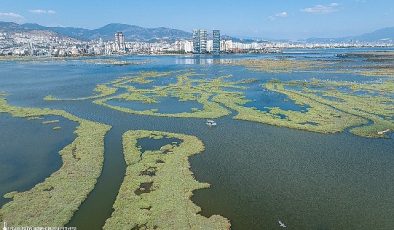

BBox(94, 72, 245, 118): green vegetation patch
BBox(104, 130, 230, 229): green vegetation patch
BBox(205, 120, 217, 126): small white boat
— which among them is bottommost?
BBox(104, 130, 230, 229): green vegetation patch

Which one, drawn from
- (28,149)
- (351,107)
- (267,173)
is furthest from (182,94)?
(267,173)

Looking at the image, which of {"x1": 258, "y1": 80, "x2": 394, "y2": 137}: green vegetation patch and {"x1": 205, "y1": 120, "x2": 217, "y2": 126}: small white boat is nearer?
{"x1": 258, "y1": 80, "x2": 394, "y2": 137}: green vegetation patch

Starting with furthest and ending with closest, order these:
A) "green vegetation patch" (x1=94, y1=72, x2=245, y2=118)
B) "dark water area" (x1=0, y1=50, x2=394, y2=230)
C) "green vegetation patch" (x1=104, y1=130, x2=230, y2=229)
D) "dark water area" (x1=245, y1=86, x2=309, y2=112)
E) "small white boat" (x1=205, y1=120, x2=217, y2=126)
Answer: "dark water area" (x1=245, y1=86, x2=309, y2=112), "green vegetation patch" (x1=94, y1=72, x2=245, y2=118), "small white boat" (x1=205, y1=120, x2=217, y2=126), "dark water area" (x1=0, y1=50, x2=394, y2=230), "green vegetation patch" (x1=104, y1=130, x2=230, y2=229)

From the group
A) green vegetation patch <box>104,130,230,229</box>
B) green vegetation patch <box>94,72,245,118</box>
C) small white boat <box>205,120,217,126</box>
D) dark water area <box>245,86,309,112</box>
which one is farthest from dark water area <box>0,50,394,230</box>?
dark water area <box>245,86,309,112</box>

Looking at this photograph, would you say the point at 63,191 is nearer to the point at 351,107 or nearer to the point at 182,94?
the point at 351,107

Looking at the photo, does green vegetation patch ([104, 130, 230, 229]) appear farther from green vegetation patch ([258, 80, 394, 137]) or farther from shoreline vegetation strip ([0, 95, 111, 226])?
green vegetation patch ([258, 80, 394, 137])

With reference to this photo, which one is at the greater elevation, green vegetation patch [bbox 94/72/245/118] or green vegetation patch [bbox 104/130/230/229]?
green vegetation patch [bbox 94/72/245/118]
